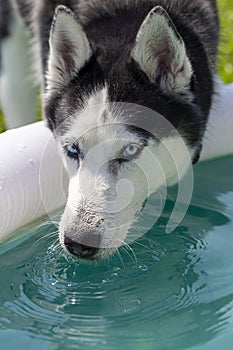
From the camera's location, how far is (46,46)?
4309 mm

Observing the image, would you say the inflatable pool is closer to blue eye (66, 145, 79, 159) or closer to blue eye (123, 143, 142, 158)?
blue eye (66, 145, 79, 159)

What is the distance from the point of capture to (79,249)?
2.96 metres

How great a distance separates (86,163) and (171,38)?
2.03 ft

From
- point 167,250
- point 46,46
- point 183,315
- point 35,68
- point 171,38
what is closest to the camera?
point 183,315

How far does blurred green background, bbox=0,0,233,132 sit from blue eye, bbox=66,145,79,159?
5.34ft

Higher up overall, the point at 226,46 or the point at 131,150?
the point at 131,150

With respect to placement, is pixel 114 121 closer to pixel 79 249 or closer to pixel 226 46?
pixel 79 249

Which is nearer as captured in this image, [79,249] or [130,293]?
[79,249]

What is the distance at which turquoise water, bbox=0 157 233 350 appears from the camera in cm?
288

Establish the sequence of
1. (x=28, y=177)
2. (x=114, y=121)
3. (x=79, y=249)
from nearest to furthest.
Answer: (x=79, y=249)
(x=114, y=121)
(x=28, y=177)

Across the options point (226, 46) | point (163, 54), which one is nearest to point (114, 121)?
point (163, 54)

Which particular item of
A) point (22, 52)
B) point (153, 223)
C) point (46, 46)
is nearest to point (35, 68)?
point (22, 52)

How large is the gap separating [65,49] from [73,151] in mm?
495

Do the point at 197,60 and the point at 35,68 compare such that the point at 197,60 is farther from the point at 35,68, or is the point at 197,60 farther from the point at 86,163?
the point at 35,68
